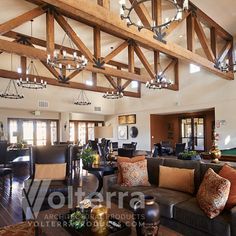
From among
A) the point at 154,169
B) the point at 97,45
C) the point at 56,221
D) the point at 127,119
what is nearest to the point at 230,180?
the point at 154,169

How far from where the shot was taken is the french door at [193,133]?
11.4 m

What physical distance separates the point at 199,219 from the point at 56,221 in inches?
60.6

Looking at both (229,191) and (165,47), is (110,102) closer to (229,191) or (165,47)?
(165,47)

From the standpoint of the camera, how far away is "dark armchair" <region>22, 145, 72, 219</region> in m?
3.54

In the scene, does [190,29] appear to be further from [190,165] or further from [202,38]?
[190,165]

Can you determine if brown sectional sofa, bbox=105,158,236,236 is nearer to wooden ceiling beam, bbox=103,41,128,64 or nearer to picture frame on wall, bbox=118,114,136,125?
wooden ceiling beam, bbox=103,41,128,64

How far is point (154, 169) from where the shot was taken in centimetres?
A: 375

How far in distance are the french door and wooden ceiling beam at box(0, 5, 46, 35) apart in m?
9.22

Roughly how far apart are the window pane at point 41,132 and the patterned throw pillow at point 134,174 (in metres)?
8.62

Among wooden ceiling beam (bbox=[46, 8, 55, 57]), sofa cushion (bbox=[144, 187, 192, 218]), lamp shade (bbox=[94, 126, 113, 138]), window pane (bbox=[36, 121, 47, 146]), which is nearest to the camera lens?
sofa cushion (bbox=[144, 187, 192, 218])

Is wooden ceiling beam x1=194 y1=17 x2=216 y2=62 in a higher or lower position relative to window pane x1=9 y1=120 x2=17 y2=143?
higher

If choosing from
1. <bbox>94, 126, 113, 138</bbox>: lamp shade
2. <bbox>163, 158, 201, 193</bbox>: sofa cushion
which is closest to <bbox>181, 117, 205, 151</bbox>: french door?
<bbox>94, 126, 113, 138</bbox>: lamp shade

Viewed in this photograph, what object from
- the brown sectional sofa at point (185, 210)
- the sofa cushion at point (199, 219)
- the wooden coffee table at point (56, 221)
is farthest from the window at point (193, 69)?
the wooden coffee table at point (56, 221)

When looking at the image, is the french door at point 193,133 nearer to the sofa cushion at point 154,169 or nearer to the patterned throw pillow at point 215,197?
the sofa cushion at point 154,169
